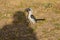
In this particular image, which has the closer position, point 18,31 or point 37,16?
point 18,31

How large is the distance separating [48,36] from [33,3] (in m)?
3.33

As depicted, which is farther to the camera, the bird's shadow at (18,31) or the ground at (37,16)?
the ground at (37,16)

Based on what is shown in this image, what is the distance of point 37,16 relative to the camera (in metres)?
10.5

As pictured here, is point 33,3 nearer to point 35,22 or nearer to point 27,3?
point 27,3

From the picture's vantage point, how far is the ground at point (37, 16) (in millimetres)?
8952

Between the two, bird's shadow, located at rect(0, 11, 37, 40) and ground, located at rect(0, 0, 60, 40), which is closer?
bird's shadow, located at rect(0, 11, 37, 40)

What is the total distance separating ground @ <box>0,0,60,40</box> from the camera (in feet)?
29.4

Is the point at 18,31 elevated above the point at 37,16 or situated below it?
below

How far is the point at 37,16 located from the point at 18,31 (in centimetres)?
165

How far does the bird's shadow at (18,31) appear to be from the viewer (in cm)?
870

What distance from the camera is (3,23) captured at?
9.87 meters

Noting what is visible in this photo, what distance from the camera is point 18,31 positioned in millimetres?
9164

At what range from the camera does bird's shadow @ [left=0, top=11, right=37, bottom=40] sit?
870 centimetres

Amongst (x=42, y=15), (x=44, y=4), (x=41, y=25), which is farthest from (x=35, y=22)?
(x=44, y=4)
